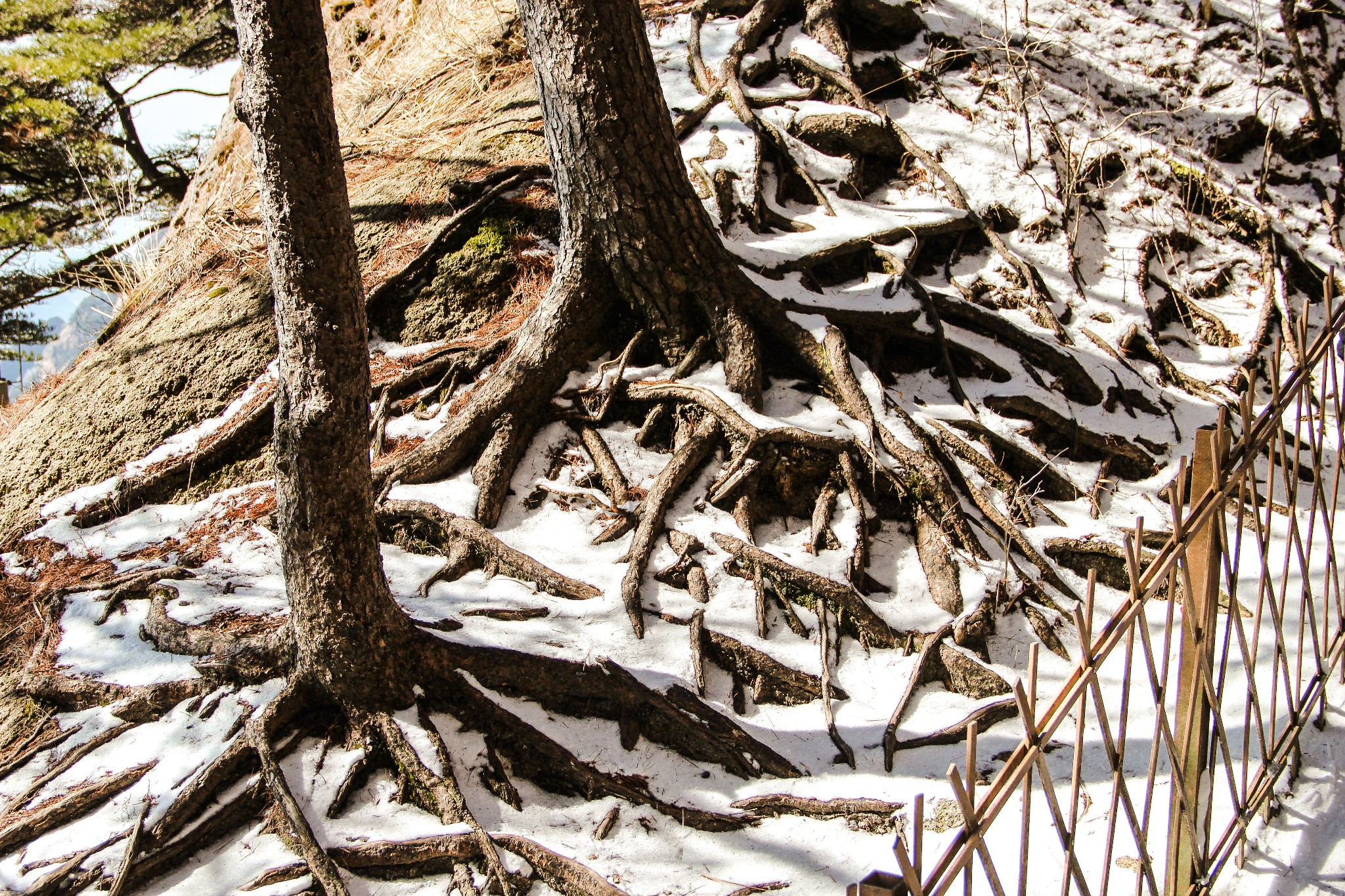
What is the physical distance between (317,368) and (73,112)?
1081 centimetres

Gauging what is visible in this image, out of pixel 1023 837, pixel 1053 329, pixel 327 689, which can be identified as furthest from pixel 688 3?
pixel 1023 837

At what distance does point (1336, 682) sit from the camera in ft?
10.6

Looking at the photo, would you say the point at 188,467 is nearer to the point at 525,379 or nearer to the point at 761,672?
the point at 525,379

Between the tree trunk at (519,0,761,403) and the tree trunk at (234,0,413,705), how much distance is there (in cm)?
158

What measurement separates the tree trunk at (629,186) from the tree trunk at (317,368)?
1582 mm

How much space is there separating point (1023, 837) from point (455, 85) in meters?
7.24

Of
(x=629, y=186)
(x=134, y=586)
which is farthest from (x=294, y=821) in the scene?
(x=629, y=186)

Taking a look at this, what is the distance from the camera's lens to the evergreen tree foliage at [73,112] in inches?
400

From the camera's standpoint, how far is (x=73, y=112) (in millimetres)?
10633

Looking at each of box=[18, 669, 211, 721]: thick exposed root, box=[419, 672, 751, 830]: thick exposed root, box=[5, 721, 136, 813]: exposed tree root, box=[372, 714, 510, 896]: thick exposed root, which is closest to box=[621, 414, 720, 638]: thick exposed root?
box=[419, 672, 751, 830]: thick exposed root

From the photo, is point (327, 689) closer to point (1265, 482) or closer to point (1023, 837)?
point (1023, 837)

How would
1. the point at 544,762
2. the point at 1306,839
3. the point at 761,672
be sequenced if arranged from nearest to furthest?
the point at 1306,839 → the point at 544,762 → the point at 761,672

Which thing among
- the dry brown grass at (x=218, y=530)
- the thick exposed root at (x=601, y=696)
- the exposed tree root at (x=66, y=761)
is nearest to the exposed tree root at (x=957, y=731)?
the thick exposed root at (x=601, y=696)

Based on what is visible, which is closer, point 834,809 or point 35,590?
point 834,809
